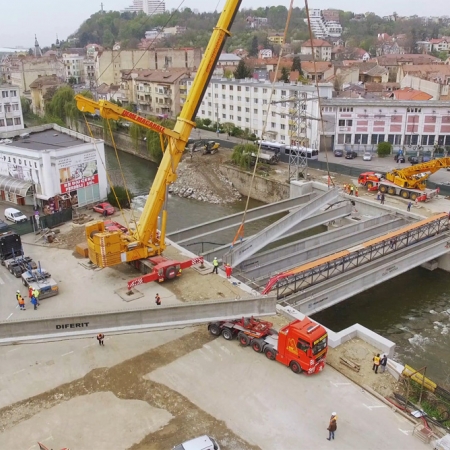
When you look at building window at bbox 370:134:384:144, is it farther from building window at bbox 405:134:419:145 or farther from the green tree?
building window at bbox 405:134:419:145

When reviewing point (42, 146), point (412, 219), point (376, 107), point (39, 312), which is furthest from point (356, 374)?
point (376, 107)

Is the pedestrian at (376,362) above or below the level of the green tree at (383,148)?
below

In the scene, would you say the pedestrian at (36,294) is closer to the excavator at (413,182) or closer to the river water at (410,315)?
the river water at (410,315)

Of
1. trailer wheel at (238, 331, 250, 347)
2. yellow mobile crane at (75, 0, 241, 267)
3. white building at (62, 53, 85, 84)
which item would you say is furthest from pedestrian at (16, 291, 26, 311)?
white building at (62, 53, 85, 84)

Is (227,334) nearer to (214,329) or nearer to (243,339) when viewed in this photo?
(214,329)

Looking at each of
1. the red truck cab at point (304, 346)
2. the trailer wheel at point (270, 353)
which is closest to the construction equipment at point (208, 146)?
the trailer wheel at point (270, 353)

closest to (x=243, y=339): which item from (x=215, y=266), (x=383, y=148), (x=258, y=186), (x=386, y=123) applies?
(x=215, y=266)

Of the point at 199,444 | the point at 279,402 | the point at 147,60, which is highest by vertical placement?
the point at 147,60
